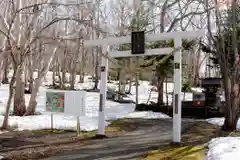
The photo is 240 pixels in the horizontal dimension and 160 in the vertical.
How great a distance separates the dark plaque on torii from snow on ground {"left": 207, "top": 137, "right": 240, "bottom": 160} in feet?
11.4

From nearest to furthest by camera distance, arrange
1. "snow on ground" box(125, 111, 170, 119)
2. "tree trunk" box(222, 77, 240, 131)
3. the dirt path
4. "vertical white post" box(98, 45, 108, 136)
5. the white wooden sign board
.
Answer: the dirt path < "vertical white post" box(98, 45, 108, 136) < the white wooden sign board < "tree trunk" box(222, 77, 240, 131) < "snow on ground" box(125, 111, 170, 119)

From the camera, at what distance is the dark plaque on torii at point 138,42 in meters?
9.20

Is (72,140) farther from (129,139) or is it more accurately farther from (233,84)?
(233,84)

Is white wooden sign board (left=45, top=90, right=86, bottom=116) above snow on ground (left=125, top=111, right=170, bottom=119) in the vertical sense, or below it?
above

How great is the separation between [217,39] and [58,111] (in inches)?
267

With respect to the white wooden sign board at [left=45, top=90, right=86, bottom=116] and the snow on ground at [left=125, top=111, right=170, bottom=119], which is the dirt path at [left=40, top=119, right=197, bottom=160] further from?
the snow on ground at [left=125, top=111, right=170, bottom=119]

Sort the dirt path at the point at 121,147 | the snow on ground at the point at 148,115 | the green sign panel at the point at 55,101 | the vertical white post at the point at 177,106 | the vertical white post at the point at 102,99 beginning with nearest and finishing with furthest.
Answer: the dirt path at the point at 121,147, the vertical white post at the point at 177,106, the vertical white post at the point at 102,99, the green sign panel at the point at 55,101, the snow on ground at the point at 148,115

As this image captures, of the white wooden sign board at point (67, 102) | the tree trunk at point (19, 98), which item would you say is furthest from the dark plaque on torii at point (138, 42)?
the tree trunk at point (19, 98)

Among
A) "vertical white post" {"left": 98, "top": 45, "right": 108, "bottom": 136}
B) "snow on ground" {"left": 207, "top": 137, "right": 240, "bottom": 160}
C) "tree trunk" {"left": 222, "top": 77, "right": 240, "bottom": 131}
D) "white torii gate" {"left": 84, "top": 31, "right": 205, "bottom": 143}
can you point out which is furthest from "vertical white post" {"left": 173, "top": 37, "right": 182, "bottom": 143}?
"tree trunk" {"left": 222, "top": 77, "right": 240, "bottom": 131}

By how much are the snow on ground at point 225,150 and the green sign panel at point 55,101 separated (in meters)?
5.38

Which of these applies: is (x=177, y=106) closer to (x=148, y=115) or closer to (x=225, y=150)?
(x=225, y=150)

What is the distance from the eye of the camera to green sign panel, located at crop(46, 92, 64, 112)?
10.5 meters

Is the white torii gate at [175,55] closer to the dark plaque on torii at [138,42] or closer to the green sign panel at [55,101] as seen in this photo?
the dark plaque on torii at [138,42]

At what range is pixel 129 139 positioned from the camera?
962 centimetres
